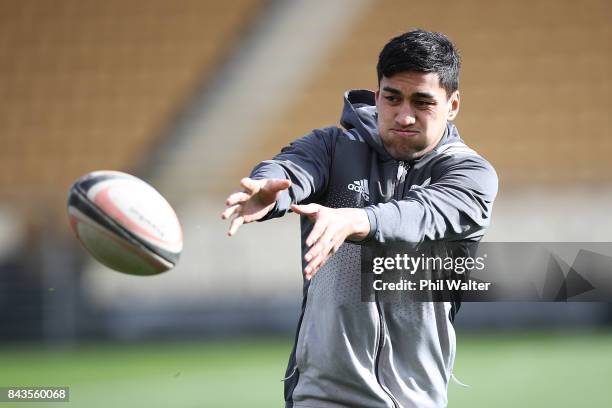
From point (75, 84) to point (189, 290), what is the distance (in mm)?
4335

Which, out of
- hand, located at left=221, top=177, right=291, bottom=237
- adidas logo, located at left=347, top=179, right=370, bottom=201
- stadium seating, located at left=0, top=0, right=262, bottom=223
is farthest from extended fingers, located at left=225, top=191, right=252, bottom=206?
stadium seating, located at left=0, top=0, right=262, bottom=223

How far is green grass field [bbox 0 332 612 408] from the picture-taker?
8.38m

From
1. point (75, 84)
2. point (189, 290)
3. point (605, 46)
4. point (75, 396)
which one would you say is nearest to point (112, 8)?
point (75, 84)

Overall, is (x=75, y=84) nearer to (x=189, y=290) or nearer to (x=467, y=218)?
(x=189, y=290)

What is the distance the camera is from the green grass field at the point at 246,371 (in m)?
8.38

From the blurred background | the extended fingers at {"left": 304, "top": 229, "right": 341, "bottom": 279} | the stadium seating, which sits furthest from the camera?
the stadium seating

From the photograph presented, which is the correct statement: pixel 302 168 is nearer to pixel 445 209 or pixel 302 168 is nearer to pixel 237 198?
Result: pixel 237 198

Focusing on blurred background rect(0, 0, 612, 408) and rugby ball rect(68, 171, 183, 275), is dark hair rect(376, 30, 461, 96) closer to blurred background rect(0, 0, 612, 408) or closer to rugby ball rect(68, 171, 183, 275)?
rugby ball rect(68, 171, 183, 275)

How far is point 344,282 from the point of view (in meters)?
4.24

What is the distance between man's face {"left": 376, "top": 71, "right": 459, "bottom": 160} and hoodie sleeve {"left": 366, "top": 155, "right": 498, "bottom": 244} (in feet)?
0.48

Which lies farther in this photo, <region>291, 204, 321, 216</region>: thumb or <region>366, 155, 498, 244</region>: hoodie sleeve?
<region>366, 155, 498, 244</region>: hoodie sleeve

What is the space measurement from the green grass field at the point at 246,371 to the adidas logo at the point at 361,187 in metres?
3.03

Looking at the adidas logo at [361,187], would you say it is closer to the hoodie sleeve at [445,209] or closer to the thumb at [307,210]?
the hoodie sleeve at [445,209]

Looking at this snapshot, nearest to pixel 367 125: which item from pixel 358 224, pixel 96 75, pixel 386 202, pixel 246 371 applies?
pixel 386 202
